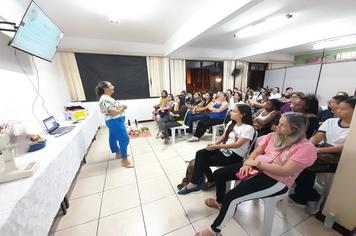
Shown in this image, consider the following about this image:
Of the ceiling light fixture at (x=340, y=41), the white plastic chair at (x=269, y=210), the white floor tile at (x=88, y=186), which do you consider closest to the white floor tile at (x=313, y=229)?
the white plastic chair at (x=269, y=210)

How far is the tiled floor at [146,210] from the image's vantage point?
1351mm

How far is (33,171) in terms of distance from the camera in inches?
43.8

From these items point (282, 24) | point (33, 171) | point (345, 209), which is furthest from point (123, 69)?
point (345, 209)

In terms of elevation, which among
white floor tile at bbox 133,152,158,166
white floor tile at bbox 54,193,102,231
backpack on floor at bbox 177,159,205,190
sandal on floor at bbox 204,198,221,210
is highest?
backpack on floor at bbox 177,159,205,190

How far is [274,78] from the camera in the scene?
662 cm

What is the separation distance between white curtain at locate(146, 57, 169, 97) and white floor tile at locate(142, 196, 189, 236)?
3.99m

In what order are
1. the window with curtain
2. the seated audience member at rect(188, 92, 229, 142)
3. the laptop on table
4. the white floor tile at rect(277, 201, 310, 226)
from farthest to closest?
1. the window with curtain
2. the seated audience member at rect(188, 92, 229, 142)
3. the laptop on table
4. the white floor tile at rect(277, 201, 310, 226)

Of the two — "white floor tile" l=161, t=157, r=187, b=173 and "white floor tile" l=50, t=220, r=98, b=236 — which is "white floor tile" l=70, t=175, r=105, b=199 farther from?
"white floor tile" l=161, t=157, r=187, b=173

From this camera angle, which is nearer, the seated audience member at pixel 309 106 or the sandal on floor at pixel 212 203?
the sandal on floor at pixel 212 203

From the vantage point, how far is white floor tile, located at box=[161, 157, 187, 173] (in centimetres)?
229

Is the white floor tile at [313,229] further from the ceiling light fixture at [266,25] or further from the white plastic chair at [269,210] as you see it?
the ceiling light fixture at [266,25]

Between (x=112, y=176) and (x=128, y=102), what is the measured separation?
3.13 metres

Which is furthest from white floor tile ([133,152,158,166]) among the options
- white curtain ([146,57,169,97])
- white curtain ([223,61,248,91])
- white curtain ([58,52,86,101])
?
Answer: white curtain ([223,61,248,91])

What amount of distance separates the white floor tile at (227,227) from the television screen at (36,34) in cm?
266
